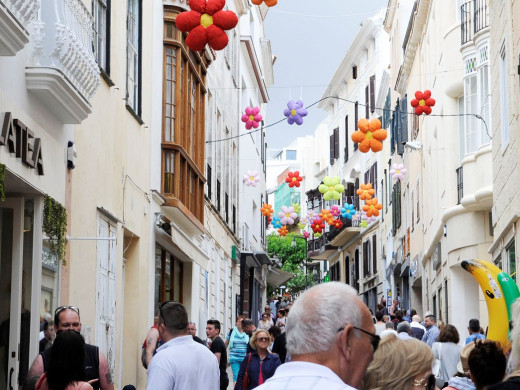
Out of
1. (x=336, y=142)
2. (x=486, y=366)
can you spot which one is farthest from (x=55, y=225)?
(x=336, y=142)

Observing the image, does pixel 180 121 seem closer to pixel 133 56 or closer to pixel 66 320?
pixel 133 56

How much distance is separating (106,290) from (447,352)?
4718 mm

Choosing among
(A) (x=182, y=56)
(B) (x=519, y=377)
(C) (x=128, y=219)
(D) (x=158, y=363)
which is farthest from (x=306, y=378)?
(A) (x=182, y=56)

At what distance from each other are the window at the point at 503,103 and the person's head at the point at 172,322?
35.2 feet

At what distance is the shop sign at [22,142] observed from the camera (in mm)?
10055

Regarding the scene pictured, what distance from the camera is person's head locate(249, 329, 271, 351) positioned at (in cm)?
1331

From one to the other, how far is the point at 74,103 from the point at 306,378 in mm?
8824

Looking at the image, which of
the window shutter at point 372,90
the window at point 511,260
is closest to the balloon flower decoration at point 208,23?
the window at point 511,260

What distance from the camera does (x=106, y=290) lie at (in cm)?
1520

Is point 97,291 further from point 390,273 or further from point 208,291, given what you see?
point 390,273

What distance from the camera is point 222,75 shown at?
3041cm

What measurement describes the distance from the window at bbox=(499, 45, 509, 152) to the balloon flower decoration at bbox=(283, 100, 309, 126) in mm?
6154

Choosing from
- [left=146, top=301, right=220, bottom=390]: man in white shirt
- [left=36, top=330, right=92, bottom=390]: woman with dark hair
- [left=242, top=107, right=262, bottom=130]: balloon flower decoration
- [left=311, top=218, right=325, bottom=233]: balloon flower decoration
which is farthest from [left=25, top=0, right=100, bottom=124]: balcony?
[left=311, top=218, right=325, bottom=233]: balloon flower decoration

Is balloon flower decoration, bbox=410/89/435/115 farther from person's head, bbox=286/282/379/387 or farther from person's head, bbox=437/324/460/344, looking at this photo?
person's head, bbox=286/282/379/387
